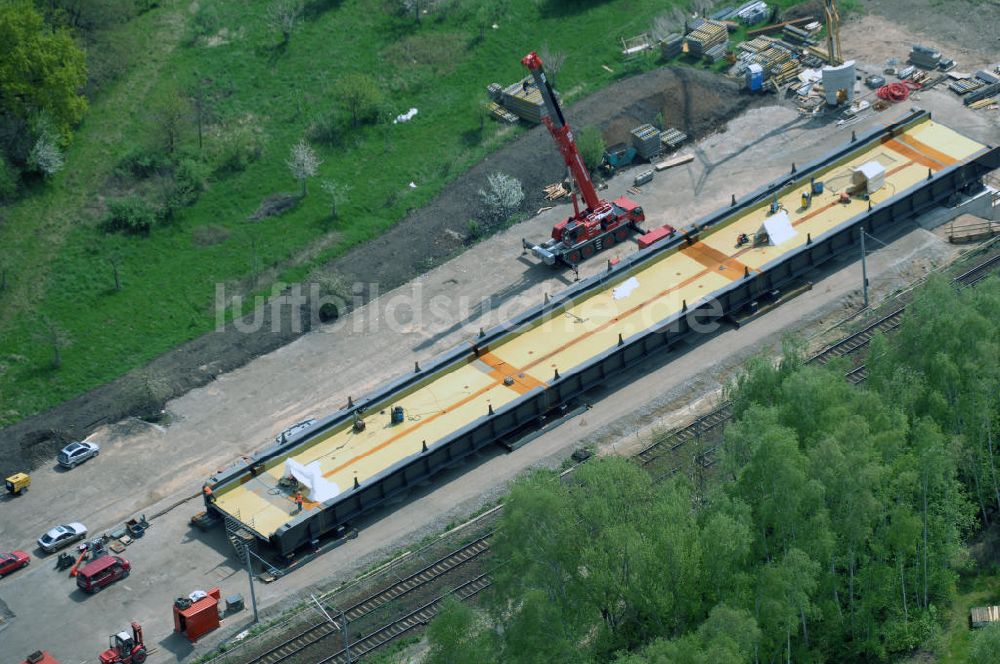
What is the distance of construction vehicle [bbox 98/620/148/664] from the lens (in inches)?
2484

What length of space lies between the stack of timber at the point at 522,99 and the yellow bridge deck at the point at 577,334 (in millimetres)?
16014

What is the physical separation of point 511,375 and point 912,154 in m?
25.8

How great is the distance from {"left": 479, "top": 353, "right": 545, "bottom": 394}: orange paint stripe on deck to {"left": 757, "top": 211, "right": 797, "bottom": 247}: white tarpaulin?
1461cm

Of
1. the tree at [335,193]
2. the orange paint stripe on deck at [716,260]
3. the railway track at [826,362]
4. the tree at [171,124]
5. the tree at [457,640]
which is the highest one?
the tree at [171,124]

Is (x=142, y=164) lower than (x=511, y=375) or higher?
higher

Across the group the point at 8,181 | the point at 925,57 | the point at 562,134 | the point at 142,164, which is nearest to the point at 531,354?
the point at 562,134

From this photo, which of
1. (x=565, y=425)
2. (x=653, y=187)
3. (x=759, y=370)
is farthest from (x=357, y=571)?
(x=653, y=187)

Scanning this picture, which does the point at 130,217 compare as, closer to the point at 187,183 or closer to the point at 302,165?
the point at 187,183

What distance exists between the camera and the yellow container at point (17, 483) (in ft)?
236

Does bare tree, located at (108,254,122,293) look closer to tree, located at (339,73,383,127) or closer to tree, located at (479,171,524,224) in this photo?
tree, located at (339,73,383,127)

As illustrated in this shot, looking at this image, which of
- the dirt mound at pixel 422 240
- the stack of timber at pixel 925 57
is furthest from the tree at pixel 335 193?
the stack of timber at pixel 925 57

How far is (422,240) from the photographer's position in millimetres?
86000

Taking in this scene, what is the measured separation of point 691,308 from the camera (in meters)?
76.5

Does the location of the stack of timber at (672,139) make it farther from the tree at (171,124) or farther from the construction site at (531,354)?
the tree at (171,124)
